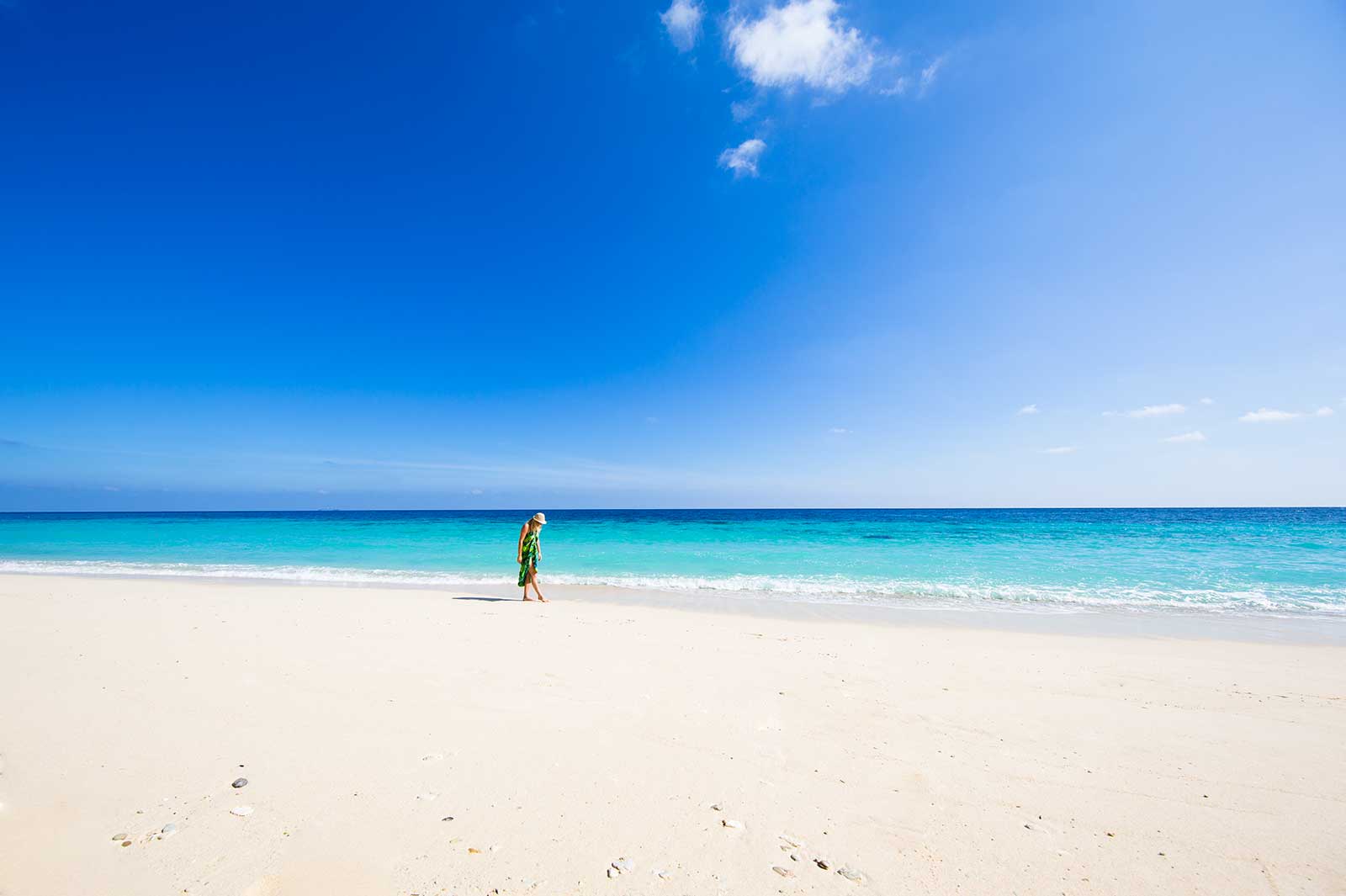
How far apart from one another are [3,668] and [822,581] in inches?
599

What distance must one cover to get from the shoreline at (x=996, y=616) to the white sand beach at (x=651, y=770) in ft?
7.73

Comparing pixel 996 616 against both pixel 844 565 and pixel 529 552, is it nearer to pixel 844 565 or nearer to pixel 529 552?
pixel 844 565

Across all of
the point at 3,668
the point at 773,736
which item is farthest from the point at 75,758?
the point at 773,736

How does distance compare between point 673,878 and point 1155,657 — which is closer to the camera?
point 673,878

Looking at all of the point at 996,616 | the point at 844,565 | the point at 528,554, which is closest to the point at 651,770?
the point at 528,554

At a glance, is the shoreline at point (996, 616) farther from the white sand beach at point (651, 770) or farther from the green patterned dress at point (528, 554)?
the white sand beach at point (651, 770)

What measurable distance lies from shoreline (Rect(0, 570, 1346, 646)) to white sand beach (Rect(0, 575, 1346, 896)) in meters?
2.36

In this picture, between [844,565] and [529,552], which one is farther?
[844,565]

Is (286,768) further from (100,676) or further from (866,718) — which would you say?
(866,718)

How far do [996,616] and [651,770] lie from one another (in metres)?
9.92

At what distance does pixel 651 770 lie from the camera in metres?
3.68

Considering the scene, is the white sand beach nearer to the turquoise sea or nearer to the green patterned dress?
the green patterned dress

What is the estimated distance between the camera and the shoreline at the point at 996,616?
9.12 m

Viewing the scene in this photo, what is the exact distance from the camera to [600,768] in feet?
12.1
